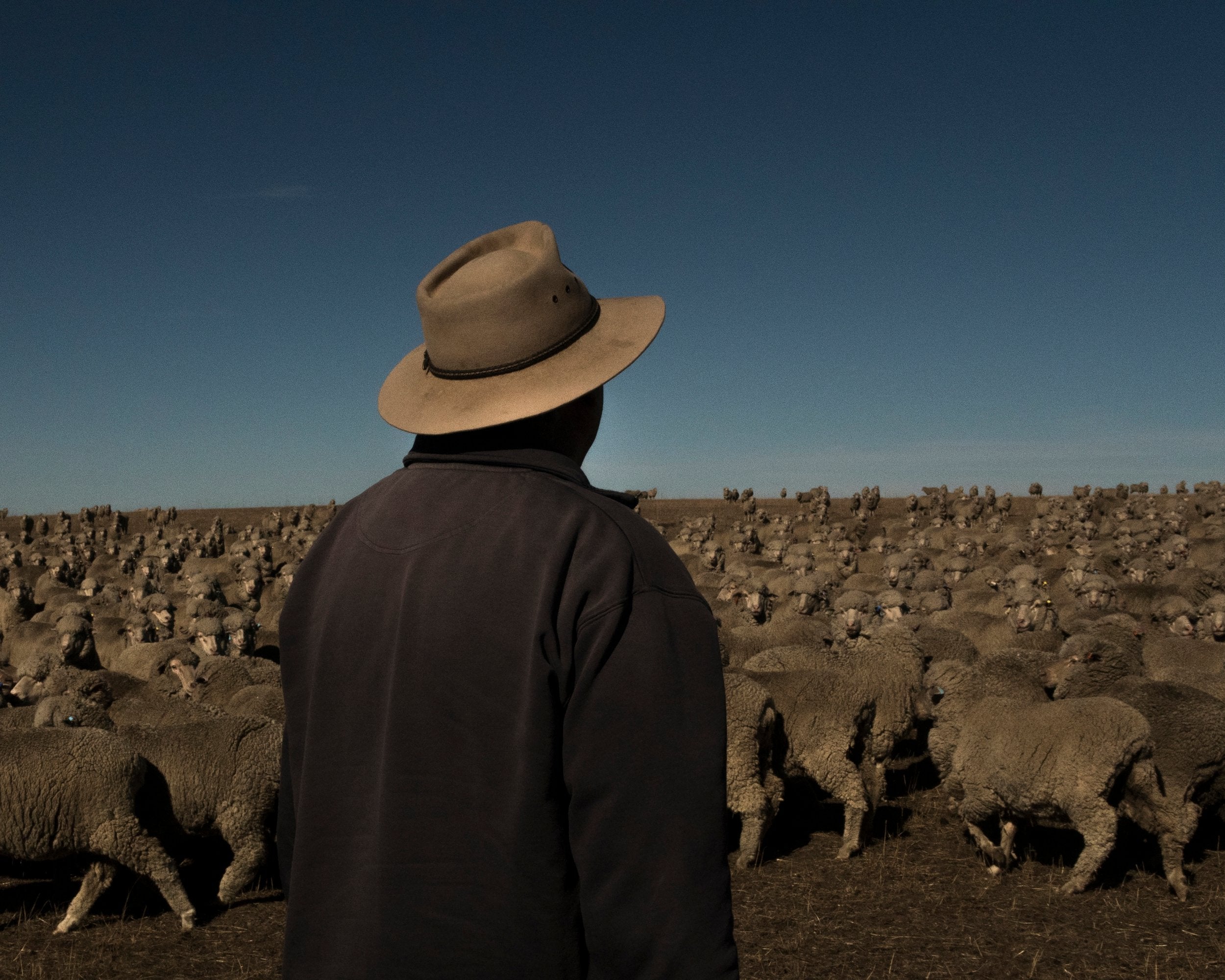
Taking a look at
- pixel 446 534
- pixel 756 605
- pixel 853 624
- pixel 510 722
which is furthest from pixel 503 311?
pixel 756 605

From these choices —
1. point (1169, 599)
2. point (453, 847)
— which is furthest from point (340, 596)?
point (1169, 599)

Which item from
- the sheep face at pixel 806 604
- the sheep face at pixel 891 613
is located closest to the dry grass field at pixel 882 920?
the sheep face at pixel 891 613

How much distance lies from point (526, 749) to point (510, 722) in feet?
0.18

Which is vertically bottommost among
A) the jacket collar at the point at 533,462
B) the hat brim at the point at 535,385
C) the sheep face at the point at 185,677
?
the sheep face at the point at 185,677

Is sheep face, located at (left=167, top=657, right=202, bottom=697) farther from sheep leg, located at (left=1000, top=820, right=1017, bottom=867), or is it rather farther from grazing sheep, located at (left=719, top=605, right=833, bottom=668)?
sheep leg, located at (left=1000, top=820, right=1017, bottom=867)

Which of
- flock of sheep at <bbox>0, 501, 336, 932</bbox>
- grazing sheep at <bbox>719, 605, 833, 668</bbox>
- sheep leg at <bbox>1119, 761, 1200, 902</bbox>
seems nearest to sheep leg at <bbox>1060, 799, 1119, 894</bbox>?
sheep leg at <bbox>1119, 761, 1200, 902</bbox>

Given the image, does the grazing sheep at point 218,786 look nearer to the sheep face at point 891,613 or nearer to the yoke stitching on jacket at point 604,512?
the yoke stitching on jacket at point 604,512

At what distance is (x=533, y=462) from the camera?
204 cm

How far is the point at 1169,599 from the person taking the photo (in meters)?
15.7

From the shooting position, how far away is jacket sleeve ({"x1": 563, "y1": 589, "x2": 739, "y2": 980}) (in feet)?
5.86

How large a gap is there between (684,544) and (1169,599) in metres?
18.9

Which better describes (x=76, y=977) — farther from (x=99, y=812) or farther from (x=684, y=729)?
(x=684, y=729)

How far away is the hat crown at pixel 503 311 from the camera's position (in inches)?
84.0

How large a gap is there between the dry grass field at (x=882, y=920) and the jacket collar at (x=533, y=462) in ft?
17.3
